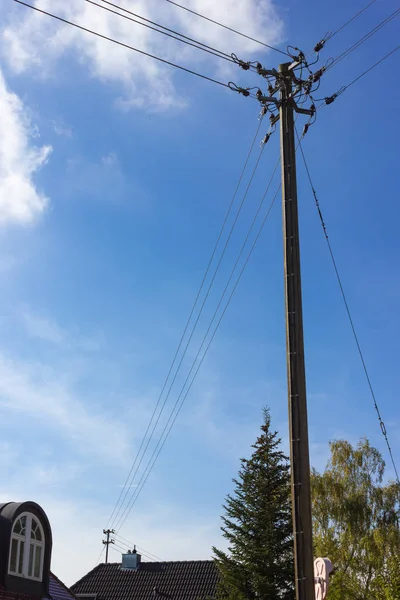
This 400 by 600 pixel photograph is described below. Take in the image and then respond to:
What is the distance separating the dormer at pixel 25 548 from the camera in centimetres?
2116

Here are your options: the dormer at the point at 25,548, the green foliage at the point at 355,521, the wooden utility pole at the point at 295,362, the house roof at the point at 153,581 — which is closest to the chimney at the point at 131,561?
the house roof at the point at 153,581

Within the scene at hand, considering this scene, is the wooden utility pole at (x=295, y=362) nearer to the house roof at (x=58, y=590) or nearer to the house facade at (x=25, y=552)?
the house facade at (x=25, y=552)

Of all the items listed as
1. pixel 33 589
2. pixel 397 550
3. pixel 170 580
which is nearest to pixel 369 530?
pixel 397 550

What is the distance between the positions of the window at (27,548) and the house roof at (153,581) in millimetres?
14101

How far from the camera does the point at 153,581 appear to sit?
37.7 metres

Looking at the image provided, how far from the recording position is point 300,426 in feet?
33.5

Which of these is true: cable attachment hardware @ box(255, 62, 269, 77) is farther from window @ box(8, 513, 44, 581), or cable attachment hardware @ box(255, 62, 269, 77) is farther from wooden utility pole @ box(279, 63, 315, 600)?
window @ box(8, 513, 44, 581)

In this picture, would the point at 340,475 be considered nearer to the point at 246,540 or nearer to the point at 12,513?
the point at 246,540

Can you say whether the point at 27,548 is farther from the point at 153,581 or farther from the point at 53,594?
the point at 153,581

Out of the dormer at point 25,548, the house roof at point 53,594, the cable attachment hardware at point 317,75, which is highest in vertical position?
the cable attachment hardware at point 317,75

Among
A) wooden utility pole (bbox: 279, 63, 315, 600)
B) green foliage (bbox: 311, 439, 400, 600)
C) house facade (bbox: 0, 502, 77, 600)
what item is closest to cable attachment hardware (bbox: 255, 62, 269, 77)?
wooden utility pole (bbox: 279, 63, 315, 600)

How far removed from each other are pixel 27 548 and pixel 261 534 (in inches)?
309

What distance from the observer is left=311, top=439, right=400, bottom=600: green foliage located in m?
36.6

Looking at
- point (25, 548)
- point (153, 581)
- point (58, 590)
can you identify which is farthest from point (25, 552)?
point (153, 581)
